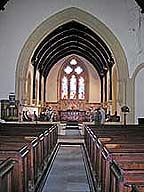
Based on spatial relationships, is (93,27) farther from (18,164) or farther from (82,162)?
(18,164)

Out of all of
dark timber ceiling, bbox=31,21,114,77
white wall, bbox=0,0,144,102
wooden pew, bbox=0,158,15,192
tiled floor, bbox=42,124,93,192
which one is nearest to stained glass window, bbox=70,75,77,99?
dark timber ceiling, bbox=31,21,114,77

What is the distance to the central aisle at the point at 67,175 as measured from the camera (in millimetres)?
6348

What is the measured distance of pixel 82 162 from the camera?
957 centimetres

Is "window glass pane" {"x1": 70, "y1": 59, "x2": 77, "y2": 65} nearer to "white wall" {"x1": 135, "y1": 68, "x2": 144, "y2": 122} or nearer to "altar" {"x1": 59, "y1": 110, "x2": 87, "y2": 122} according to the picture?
"altar" {"x1": 59, "y1": 110, "x2": 87, "y2": 122}

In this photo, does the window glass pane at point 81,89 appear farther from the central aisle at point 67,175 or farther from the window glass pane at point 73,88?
the central aisle at point 67,175

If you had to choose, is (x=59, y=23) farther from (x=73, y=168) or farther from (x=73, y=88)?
(x=73, y=88)

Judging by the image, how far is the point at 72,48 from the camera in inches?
1161

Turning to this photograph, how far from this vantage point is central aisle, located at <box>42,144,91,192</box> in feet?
20.8

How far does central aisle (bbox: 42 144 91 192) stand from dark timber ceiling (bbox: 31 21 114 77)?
33.1 ft

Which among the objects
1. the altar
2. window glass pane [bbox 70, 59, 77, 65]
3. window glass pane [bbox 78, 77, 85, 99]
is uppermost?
window glass pane [bbox 70, 59, 77, 65]

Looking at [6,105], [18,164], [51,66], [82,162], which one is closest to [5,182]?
[18,164]

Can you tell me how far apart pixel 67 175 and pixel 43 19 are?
990cm

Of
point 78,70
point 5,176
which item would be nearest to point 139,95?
point 5,176

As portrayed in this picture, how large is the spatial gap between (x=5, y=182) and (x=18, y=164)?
0.93 meters
